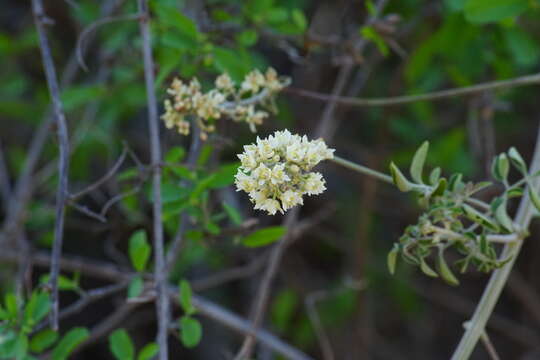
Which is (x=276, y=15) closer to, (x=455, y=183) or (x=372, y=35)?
(x=372, y=35)

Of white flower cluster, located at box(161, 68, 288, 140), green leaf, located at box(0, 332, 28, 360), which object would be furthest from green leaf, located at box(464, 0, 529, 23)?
green leaf, located at box(0, 332, 28, 360)

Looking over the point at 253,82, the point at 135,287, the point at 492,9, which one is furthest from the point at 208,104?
the point at 492,9

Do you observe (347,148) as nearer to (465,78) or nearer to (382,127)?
(382,127)

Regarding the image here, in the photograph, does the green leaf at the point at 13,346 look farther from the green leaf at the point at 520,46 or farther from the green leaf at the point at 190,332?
the green leaf at the point at 520,46

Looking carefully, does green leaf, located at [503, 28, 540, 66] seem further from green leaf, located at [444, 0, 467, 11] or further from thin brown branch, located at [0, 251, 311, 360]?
thin brown branch, located at [0, 251, 311, 360]

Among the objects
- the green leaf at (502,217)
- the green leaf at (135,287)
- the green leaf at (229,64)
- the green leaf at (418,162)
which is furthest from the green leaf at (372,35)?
the green leaf at (135,287)
